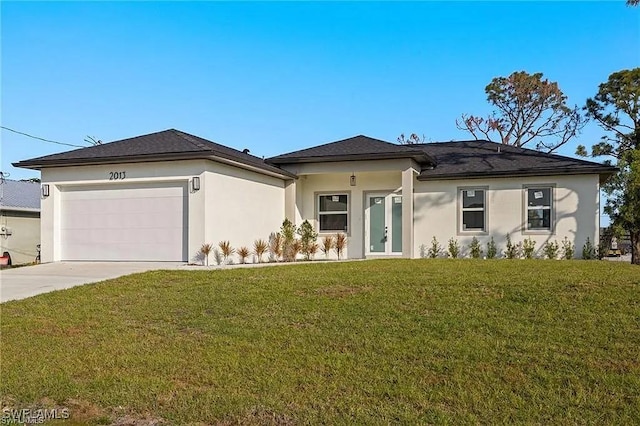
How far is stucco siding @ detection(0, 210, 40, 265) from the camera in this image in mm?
21016

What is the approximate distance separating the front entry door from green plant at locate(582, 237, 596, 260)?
213 inches

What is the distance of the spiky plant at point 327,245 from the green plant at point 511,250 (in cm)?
544

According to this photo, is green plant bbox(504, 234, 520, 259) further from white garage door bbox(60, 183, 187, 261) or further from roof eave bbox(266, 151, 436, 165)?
white garage door bbox(60, 183, 187, 261)

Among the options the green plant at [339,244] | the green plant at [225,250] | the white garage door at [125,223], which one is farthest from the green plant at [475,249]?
the white garage door at [125,223]

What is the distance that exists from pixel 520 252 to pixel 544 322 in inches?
408

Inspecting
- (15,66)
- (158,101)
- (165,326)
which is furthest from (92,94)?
(165,326)

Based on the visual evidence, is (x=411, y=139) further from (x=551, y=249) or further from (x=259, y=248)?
(x=259, y=248)

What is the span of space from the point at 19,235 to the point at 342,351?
20627mm

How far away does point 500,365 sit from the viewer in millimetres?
4965

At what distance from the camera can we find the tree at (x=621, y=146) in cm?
1827

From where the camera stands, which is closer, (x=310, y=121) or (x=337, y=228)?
(x=337, y=228)

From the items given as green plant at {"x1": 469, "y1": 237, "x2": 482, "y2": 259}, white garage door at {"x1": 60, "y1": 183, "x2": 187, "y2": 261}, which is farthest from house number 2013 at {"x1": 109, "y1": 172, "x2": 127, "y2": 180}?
green plant at {"x1": 469, "y1": 237, "x2": 482, "y2": 259}

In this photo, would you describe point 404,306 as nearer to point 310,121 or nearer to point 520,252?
point 520,252

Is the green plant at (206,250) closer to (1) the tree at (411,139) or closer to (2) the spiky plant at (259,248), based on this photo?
(2) the spiky plant at (259,248)
